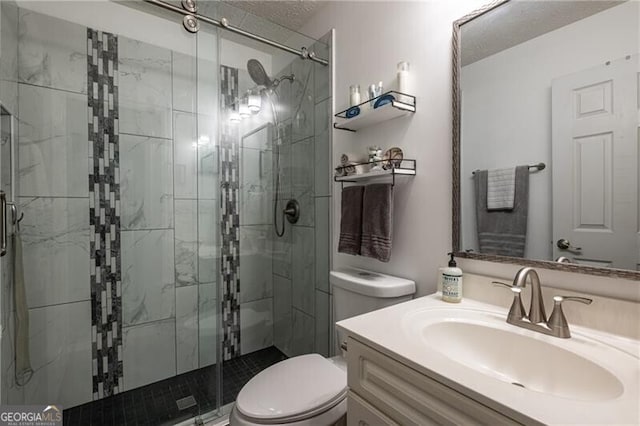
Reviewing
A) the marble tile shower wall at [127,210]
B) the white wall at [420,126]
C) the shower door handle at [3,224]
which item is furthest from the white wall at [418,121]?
the shower door handle at [3,224]

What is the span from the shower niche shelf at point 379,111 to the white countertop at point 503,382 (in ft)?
2.80

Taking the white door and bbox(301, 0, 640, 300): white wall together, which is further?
bbox(301, 0, 640, 300): white wall

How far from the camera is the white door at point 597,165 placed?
2.59ft

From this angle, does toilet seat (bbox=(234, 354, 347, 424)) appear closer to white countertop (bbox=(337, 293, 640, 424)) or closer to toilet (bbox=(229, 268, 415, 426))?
toilet (bbox=(229, 268, 415, 426))

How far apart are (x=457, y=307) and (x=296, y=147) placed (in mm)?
1322

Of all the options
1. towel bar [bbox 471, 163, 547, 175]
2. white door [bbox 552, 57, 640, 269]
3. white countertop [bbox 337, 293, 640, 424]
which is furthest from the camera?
towel bar [bbox 471, 163, 547, 175]

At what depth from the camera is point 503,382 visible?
0.59 metres

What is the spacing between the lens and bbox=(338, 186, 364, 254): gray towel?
1.47 m

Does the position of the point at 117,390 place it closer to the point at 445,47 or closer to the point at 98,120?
the point at 98,120

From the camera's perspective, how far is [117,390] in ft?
5.74

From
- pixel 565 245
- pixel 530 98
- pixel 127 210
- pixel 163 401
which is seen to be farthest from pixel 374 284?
pixel 127 210

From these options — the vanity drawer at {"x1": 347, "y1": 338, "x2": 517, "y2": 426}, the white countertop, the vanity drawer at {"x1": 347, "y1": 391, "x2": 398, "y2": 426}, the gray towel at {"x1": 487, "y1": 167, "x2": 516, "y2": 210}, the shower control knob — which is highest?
the gray towel at {"x1": 487, "y1": 167, "x2": 516, "y2": 210}

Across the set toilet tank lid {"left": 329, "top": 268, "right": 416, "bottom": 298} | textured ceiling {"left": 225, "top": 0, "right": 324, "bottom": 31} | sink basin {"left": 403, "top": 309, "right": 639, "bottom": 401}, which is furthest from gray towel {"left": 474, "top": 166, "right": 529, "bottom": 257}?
textured ceiling {"left": 225, "top": 0, "right": 324, "bottom": 31}

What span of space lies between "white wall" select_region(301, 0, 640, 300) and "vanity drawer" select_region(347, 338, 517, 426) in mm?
571
